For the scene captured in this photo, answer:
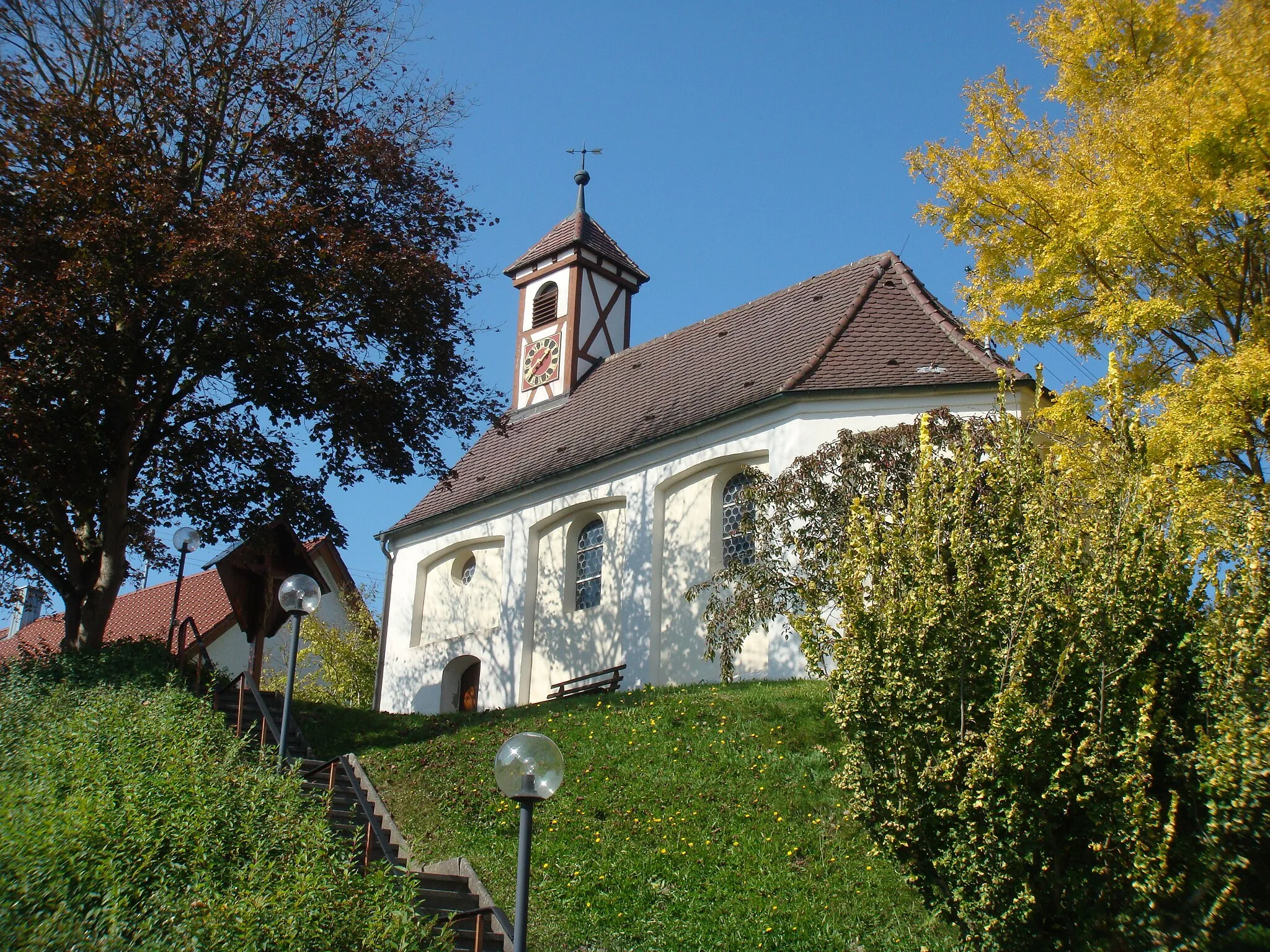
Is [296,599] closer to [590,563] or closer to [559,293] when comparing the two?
[590,563]

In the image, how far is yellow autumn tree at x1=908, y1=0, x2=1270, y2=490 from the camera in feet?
40.5

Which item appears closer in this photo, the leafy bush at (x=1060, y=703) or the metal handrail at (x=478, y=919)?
the leafy bush at (x=1060, y=703)

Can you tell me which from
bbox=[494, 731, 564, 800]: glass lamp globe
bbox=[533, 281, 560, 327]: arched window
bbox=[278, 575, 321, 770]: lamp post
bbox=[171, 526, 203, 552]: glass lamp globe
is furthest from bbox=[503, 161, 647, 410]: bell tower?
bbox=[494, 731, 564, 800]: glass lamp globe

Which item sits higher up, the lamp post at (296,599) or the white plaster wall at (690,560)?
the white plaster wall at (690,560)

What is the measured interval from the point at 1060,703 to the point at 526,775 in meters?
3.75

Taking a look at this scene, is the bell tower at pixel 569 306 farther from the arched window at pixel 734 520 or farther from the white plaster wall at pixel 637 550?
the arched window at pixel 734 520

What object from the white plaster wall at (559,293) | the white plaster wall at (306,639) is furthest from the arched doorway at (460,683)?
the white plaster wall at (559,293)

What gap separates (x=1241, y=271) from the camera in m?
13.1

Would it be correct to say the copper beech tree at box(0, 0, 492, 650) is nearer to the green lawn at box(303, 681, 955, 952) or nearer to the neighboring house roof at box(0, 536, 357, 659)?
the green lawn at box(303, 681, 955, 952)

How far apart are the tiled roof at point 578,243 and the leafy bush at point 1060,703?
21.0 metres

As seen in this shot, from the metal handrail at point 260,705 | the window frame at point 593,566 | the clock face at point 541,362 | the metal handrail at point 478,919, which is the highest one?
the clock face at point 541,362

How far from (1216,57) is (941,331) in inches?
321

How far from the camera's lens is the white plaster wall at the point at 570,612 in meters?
22.8

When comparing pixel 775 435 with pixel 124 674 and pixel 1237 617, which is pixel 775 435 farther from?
pixel 1237 617
